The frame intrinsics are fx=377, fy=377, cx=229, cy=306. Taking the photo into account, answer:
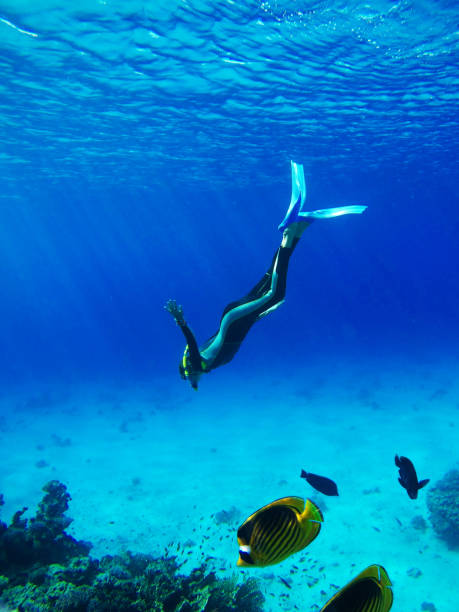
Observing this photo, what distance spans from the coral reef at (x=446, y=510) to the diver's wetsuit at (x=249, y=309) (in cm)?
985

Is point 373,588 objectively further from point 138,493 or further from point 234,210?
point 234,210

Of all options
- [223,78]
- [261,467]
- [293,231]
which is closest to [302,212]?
[293,231]

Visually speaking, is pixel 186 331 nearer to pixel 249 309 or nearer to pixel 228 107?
pixel 249 309

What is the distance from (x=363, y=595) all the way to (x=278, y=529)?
0.58 metres

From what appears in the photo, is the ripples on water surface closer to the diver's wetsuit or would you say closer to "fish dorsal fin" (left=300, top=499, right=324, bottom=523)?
the diver's wetsuit

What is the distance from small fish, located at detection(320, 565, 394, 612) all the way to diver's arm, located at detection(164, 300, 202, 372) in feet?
9.62

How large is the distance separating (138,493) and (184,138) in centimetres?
2144

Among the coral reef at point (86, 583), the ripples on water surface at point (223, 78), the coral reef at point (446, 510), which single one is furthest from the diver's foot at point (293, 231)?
the coral reef at point (446, 510)

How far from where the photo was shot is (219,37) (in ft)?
44.3

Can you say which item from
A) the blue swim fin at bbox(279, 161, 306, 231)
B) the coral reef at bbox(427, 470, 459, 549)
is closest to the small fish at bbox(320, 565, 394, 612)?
the blue swim fin at bbox(279, 161, 306, 231)

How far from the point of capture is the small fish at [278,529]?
2.47 meters

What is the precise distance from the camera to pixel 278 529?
8.17 ft

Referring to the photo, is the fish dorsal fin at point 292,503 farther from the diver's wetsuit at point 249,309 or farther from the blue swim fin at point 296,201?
the blue swim fin at point 296,201

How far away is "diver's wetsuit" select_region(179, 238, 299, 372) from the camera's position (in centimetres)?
540
